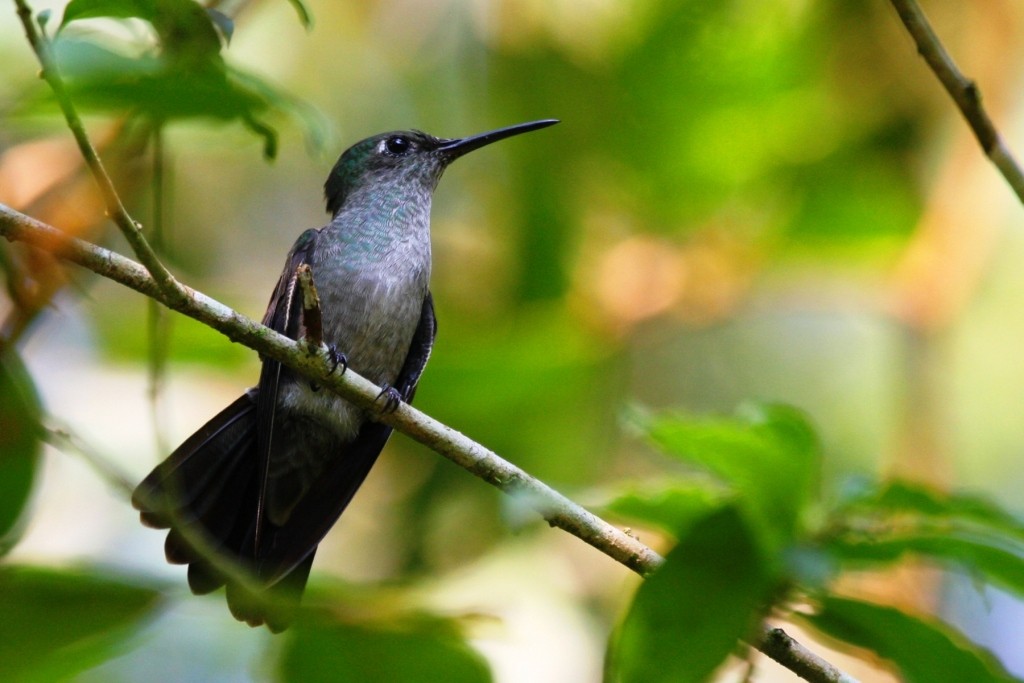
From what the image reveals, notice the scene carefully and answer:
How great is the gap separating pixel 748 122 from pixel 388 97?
7.57ft

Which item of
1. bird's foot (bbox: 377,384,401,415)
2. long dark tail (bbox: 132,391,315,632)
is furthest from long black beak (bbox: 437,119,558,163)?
bird's foot (bbox: 377,384,401,415)

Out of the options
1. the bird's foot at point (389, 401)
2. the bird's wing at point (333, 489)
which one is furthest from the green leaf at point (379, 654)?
the bird's wing at point (333, 489)

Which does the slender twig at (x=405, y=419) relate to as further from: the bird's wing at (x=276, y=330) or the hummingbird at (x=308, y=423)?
the bird's wing at (x=276, y=330)

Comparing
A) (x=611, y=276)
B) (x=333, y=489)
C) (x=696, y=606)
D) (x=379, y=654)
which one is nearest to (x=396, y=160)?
(x=611, y=276)

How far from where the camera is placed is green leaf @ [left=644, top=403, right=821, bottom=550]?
8.22 ft

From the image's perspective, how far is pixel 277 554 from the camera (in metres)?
3.70

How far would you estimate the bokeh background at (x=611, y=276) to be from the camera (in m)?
4.65

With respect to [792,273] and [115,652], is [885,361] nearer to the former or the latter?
[792,273]

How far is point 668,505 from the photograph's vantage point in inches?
105

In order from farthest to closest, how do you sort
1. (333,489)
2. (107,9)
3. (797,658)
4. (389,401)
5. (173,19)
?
(333,489) → (389,401) → (797,658) → (173,19) → (107,9)

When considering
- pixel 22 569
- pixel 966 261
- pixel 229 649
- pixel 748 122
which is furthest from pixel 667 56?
pixel 22 569

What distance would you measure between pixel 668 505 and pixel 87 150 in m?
1.43

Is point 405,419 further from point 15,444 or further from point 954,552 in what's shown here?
point 954,552

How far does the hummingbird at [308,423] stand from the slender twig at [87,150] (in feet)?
3.40
